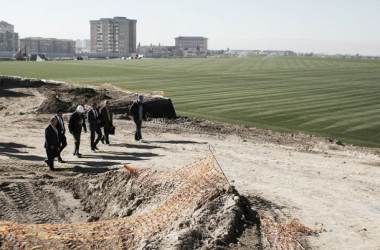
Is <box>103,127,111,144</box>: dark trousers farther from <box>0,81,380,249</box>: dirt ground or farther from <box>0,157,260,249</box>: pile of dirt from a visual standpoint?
<box>0,157,260,249</box>: pile of dirt

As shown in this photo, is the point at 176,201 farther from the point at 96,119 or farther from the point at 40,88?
the point at 40,88

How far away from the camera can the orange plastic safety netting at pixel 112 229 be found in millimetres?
8328

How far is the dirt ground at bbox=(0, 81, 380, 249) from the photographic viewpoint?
10.2 meters

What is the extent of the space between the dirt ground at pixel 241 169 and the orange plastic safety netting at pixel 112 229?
1.37m

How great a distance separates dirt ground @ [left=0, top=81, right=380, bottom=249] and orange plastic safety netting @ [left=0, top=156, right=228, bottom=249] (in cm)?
137

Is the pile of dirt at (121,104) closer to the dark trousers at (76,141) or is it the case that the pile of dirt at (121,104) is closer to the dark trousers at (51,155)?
the dark trousers at (76,141)

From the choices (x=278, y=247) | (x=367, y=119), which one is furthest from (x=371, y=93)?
(x=278, y=247)

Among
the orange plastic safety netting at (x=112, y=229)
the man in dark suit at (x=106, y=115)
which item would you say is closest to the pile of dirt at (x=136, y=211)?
the orange plastic safety netting at (x=112, y=229)

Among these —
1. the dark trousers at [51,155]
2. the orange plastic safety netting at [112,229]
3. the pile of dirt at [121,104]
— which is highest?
the pile of dirt at [121,104]

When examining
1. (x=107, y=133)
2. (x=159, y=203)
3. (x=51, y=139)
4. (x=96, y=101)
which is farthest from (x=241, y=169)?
(x=96, y=101)

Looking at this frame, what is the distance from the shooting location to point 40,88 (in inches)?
1299

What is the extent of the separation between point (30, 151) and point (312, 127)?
12.3 metres

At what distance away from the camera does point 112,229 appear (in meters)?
8.88

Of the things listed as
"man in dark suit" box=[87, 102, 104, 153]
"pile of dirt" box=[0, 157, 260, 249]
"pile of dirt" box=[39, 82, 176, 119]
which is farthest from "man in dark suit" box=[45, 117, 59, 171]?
"pile of dirt" box=[39, 82, 176, 119]
